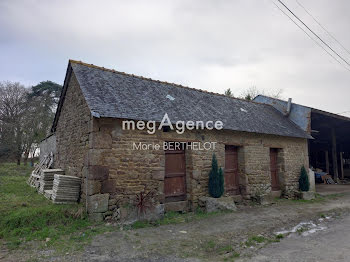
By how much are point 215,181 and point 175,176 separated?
1.34 m

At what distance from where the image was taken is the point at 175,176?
25.5ft

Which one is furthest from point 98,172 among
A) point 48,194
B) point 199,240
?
point 199,240

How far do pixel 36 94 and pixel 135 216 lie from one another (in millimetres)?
22745

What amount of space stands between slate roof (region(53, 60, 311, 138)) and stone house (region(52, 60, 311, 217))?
1.4 inches

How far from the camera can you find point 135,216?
21.0 ft

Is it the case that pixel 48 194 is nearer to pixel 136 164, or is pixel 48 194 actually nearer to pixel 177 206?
pixel 136 164

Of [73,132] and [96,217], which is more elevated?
[73,132]

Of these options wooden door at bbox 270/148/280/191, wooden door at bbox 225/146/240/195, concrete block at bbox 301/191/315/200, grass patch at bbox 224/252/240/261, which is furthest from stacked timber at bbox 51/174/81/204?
concrete block at bbox 301/191/315/200

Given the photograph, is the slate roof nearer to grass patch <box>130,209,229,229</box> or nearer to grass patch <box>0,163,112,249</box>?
grass patch <box>0,163,112,249</box>

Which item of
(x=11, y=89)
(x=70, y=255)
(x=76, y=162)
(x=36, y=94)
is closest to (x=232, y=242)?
(x=70, y=255)

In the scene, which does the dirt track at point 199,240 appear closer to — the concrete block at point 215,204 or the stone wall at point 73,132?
the concrete block at point 215,204

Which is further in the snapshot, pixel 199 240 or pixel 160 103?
pixel 160 103

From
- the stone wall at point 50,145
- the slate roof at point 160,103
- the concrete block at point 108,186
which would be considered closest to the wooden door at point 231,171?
the slate roof at point 160,103

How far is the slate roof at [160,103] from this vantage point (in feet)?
22.2
